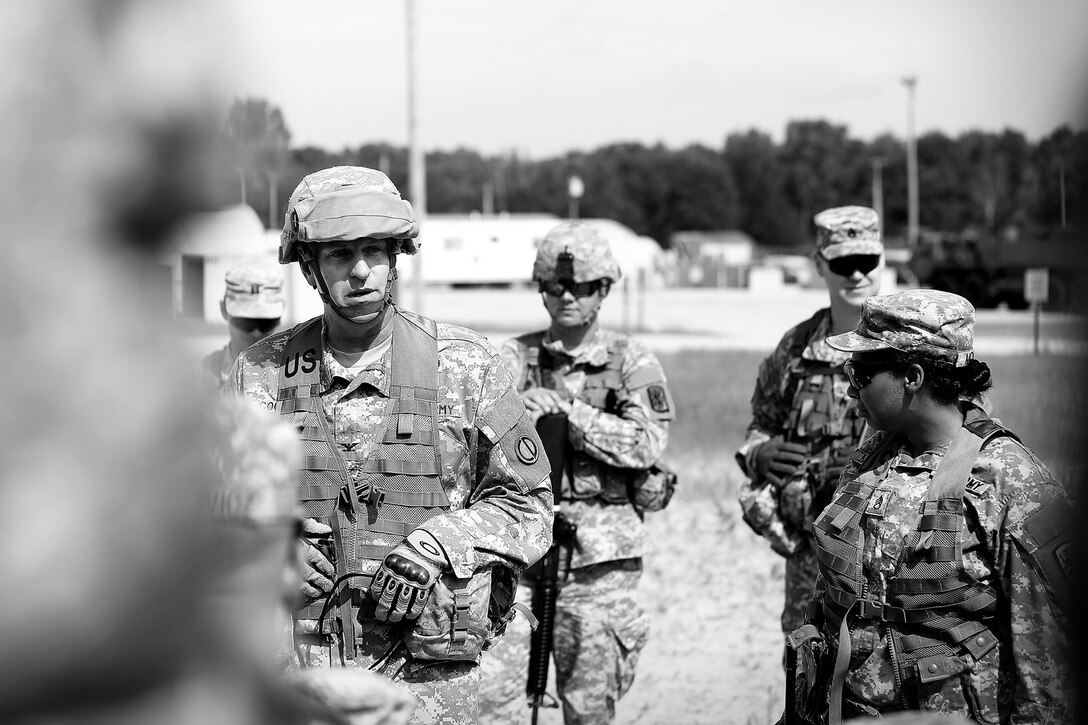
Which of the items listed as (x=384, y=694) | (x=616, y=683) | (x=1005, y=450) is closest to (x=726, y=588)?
(x=616, y=683)

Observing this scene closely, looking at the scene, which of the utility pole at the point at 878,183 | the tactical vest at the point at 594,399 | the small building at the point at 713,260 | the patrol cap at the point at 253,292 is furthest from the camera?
the utility pole at the point at 878,183

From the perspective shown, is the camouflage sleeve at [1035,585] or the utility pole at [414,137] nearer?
the camouflage sleeve at [1035,585]

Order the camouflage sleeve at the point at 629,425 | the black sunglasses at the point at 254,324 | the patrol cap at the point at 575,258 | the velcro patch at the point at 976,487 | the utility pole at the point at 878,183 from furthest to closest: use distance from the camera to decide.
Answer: the utility pole at the point at 878,183 < the black sunglasses at the point at 254,324 < the patrol cap at the point at 575,258 < the camouflage sleeve at the point at 629,425 < the velcro patch at the point at 976,487

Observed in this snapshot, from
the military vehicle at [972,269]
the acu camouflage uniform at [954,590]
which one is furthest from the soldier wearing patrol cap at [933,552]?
the military vehicle at [972,269]

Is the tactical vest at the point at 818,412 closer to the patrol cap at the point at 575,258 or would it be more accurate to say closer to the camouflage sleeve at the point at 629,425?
the camouflage sleeve at the point at 629,425

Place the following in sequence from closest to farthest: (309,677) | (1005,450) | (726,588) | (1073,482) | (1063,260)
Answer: (1063,260), (1073,482), (309,677), (1005,450), (726,588)

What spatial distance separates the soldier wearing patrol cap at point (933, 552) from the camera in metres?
2.94

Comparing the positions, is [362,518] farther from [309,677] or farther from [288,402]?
[309,677]

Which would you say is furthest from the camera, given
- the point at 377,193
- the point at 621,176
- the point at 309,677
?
the point at 621,176

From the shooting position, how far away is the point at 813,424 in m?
5.00

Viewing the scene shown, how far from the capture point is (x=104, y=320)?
2.95 feet

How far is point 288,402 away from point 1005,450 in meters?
1.98

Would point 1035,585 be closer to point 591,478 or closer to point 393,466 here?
point 393,466

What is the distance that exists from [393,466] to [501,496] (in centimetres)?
32
